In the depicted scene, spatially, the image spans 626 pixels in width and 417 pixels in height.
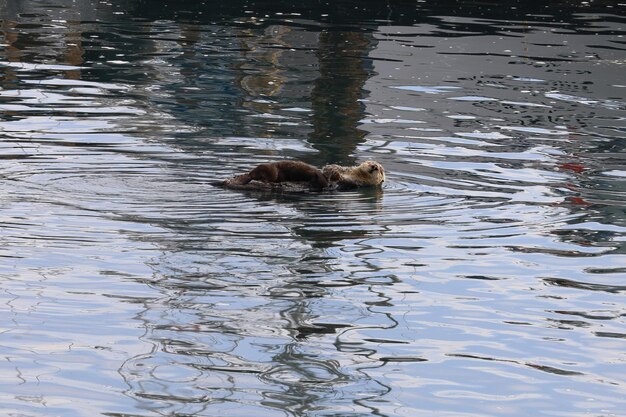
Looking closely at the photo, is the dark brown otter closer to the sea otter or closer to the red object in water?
the sea otter

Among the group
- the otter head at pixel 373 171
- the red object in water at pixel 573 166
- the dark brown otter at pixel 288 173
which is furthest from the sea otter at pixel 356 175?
the red object in water at pixel 573 166

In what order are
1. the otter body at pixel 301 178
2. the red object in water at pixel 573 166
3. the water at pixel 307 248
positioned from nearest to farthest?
the water at pixel 307 248 → the otter body at pixel 301 178 → the red object in water at pixel 573 166

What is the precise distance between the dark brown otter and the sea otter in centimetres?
19

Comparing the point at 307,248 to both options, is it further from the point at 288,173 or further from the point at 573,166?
the point at 573,166

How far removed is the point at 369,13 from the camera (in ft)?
103

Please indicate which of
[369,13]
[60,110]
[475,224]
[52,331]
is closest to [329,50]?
[369,13]

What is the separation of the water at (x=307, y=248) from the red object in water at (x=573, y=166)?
0.17ft

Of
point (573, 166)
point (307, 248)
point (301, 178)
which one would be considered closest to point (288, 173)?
point (301, 178)

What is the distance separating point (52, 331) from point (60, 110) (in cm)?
895

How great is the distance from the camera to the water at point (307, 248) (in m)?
7.20

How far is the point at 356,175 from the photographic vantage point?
41.4 ft

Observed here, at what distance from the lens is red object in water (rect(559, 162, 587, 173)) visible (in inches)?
546

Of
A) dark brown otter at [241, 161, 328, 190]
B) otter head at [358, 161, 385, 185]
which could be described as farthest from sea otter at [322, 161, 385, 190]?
dark brown otter at [241, 161, 328, 190]

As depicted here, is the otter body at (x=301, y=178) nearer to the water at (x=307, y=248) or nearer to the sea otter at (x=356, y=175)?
the sea otter at (x=356, y=175)
